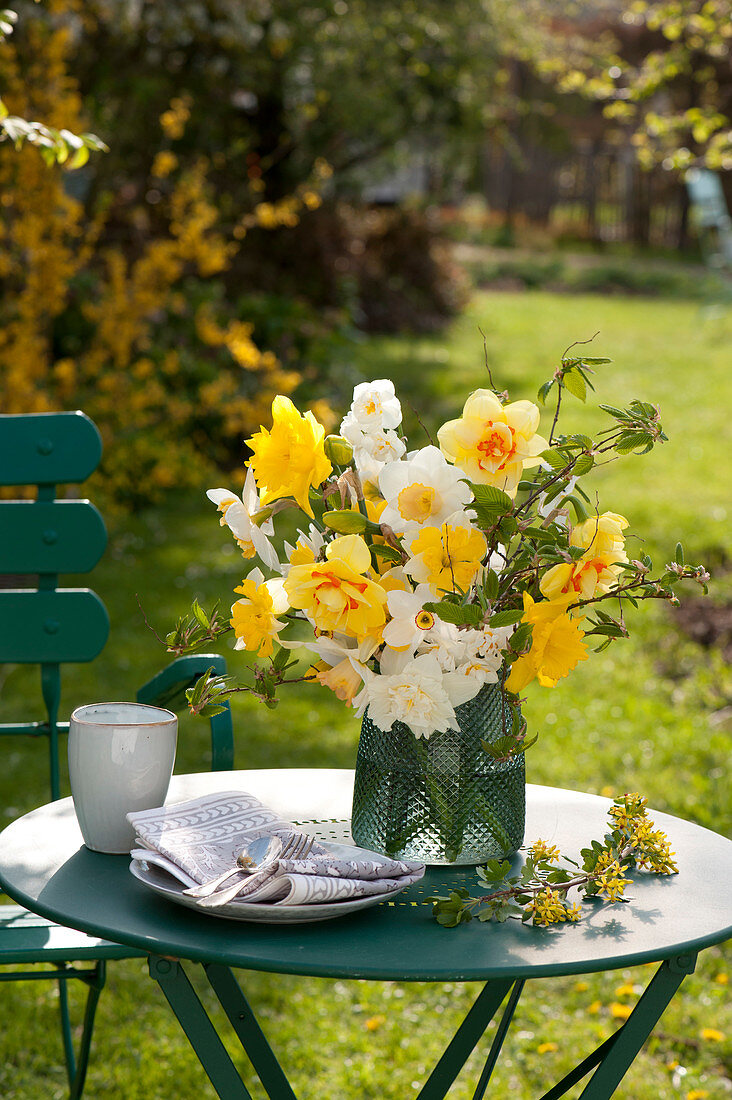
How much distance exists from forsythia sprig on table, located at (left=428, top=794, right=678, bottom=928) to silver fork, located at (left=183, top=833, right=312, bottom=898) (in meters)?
0.16

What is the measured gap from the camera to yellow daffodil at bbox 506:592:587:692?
1261mm

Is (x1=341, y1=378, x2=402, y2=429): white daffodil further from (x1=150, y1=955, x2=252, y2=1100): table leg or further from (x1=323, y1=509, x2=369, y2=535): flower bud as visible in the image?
(x1=150, y1=955, x2=252, y2=1100): table leg

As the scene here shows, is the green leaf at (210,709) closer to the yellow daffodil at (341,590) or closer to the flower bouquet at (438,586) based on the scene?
the flower bouquet at (438,586)

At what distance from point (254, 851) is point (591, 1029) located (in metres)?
1.48

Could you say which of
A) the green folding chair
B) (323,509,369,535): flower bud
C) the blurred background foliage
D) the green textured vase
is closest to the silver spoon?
the green textured vase

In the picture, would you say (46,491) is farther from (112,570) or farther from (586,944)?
(112,570)

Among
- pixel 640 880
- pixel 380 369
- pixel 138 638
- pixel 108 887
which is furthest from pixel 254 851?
pixel 380 369

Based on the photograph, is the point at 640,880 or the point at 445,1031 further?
the point at 445,1031

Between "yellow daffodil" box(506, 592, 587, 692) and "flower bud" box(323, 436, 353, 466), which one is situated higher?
"flower bud" box(323, 436, 353, 466)

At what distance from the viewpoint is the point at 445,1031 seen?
2.56 meters

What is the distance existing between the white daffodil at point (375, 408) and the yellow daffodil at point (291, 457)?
0.05m

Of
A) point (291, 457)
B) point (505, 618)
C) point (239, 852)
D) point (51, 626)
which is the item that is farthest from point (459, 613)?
point (51, 626)

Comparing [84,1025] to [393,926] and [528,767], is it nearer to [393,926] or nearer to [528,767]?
[393,926]

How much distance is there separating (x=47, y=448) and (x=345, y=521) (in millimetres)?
1270
